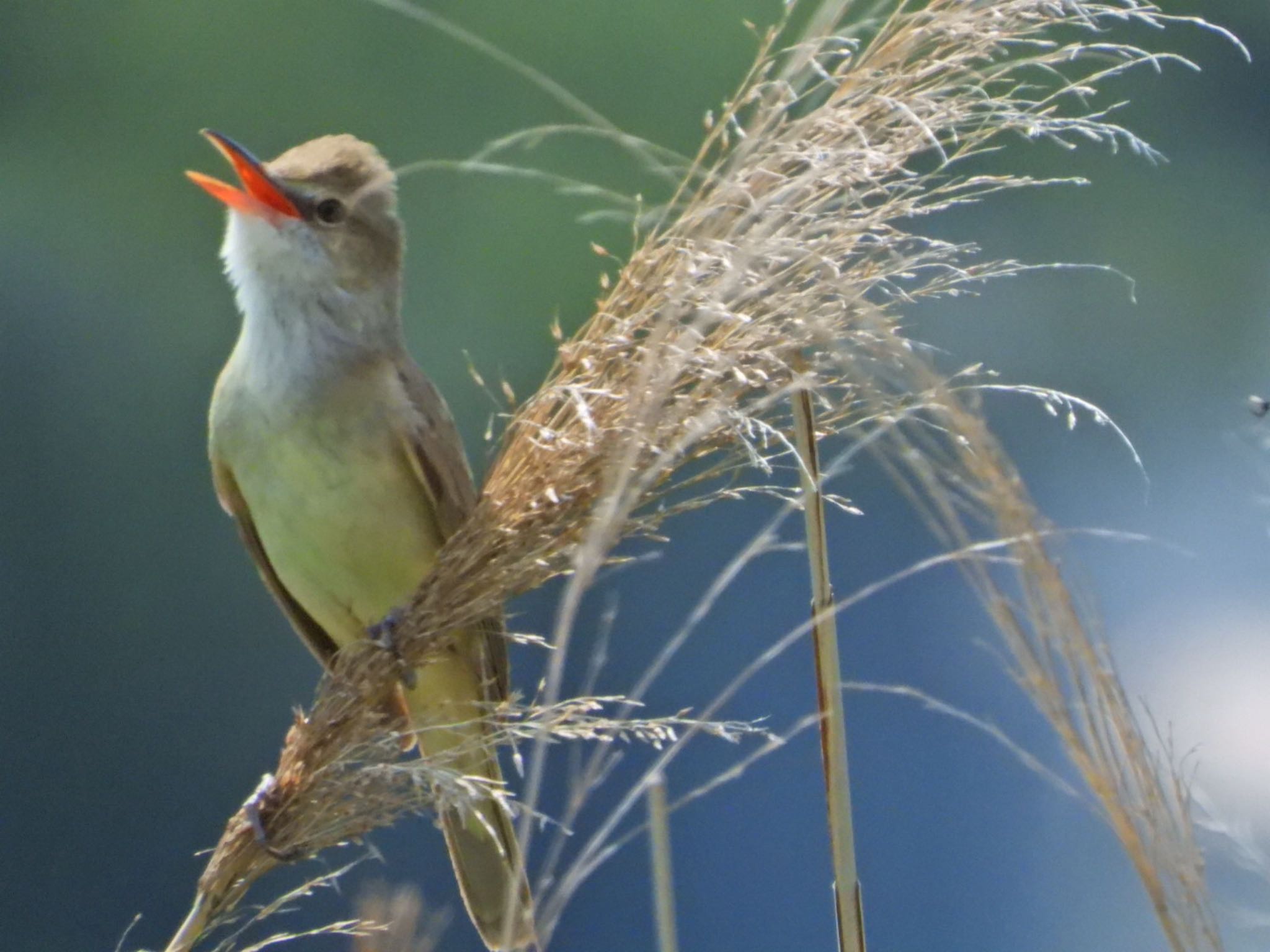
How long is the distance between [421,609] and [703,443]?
0.84ft

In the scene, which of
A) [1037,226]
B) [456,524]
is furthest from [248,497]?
[1037,226]

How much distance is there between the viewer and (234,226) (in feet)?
4.93

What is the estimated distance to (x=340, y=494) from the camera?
4.84ft

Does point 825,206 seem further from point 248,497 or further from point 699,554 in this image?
point 699,554

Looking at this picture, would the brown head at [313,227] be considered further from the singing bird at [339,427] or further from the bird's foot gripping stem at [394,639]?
the bird's foot gripping stem at [394,639]

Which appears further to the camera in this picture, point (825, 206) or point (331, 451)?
point (331, 451)

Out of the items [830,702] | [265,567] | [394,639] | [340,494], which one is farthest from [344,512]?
[830,702]

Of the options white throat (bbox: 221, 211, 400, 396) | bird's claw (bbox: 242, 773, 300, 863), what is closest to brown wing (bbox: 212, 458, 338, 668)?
white throat (bbox: 221, 211, 400, 396)

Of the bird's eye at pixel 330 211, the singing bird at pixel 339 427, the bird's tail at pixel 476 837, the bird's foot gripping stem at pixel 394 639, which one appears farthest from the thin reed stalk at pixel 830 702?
the bird's eye at pixel 330 211

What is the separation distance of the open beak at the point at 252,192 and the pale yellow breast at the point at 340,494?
0.19m

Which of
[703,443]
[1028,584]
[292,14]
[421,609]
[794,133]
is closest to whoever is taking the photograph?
[1028,584]

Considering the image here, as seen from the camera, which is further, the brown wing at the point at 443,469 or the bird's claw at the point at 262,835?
the brown wing at the point at 443,469

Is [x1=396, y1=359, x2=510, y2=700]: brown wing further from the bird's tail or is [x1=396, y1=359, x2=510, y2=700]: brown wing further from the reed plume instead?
the reed plume

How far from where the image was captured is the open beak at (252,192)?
1.37m
